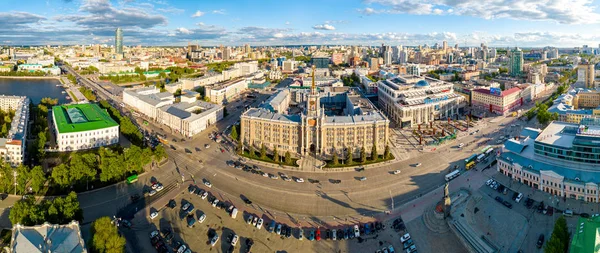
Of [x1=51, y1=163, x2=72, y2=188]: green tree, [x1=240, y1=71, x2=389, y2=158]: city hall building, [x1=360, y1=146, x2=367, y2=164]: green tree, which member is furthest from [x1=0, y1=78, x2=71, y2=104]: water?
[x1=360, y1=146, x2=367, y2=164]: green tree

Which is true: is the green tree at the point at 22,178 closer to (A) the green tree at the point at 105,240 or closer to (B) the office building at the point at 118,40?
(A) the green tree at the point at 105,240

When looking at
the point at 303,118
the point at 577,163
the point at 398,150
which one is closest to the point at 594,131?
the point at 577,163

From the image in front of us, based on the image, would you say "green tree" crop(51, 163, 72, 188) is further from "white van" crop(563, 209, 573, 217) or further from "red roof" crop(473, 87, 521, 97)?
"red roof" crop(473, 87, 521, 97)

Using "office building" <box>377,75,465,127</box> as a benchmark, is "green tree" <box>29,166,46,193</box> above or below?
below

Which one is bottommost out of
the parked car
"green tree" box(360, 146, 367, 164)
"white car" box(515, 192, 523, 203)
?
the parked car

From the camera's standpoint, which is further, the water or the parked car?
the water

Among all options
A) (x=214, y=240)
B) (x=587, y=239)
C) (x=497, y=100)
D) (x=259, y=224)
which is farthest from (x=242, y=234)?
(x=497, y=100)

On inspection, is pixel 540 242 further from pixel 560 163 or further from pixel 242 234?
pixel 242 234
